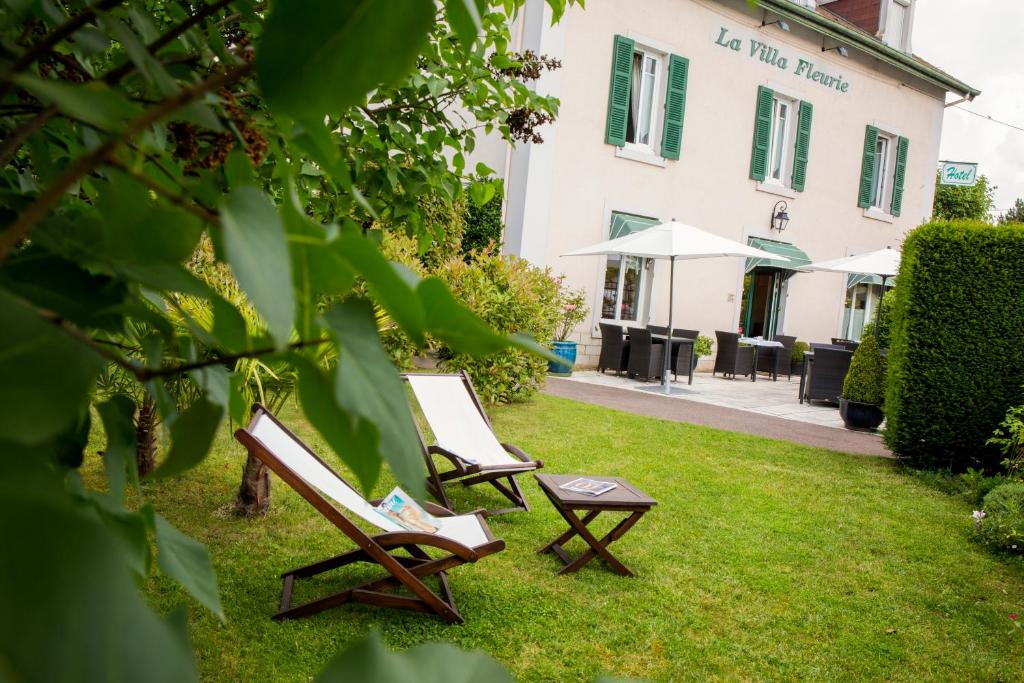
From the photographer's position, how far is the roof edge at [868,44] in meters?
14.8

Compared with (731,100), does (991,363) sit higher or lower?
lower

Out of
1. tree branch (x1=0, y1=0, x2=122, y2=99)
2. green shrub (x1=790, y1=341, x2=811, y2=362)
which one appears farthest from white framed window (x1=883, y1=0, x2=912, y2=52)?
tree branch (x1=0, y1=0, x2=122, y2=99)

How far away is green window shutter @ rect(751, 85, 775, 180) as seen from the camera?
15.1 m

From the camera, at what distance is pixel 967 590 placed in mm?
4531

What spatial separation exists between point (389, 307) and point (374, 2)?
0.36ft

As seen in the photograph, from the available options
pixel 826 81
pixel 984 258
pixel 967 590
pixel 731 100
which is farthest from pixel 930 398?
pixel 826 81

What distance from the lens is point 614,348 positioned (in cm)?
1277

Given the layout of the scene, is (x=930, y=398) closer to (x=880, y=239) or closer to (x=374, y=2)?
(x=374, y=2)

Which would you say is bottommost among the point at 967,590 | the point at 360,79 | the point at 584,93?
the point at 967,590

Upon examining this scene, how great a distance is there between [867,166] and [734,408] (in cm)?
964

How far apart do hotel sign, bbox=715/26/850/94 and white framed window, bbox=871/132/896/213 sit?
208 centimetres

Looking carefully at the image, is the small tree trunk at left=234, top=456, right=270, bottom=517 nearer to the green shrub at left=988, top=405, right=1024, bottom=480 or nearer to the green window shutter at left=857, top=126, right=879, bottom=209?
the green shrub at left=988, top=405, right=1024, bottom=480

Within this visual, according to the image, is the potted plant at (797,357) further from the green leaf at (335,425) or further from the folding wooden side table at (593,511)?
the green leaf at (335,425)

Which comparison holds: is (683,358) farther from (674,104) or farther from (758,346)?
(674,104)
